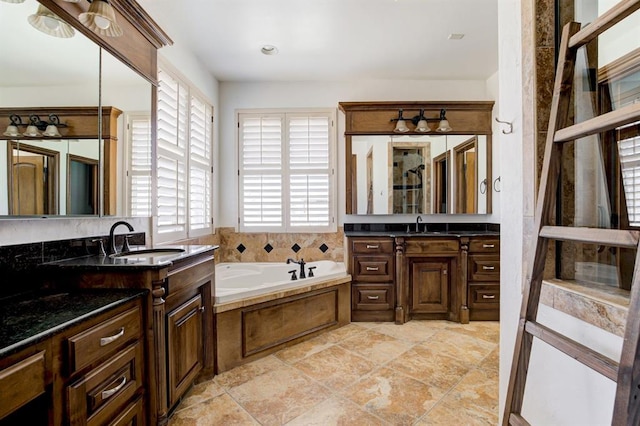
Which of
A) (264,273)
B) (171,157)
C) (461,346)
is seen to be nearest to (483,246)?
(461,346)

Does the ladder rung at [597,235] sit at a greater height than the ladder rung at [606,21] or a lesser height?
lesser

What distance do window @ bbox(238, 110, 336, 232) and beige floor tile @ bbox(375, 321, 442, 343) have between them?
4.28ft

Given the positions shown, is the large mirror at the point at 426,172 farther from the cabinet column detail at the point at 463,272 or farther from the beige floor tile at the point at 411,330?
the beige floor tile at the point at 411,330

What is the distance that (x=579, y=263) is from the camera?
3.88 feet

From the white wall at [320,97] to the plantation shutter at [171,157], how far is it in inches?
33.7

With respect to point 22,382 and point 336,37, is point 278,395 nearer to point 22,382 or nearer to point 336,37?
point 22,382

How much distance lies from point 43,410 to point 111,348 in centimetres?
28

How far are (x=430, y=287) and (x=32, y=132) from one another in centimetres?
334

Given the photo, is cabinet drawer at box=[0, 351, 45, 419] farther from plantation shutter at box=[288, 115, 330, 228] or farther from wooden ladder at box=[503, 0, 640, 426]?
plantation shutter at box=[288, 115, 330, 228]

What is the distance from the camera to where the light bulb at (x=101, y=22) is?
5.20 feet

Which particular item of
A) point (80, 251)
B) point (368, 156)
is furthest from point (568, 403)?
point (368, 156)

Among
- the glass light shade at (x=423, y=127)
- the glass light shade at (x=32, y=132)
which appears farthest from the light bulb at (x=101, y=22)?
the glass light shade at (x=423, y=127)

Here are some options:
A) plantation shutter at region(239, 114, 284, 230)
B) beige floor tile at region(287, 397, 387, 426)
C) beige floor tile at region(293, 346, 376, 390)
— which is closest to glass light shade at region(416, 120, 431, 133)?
plantation shutter at region(239, 114, 284, 230)

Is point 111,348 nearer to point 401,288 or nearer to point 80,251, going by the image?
point 80,251
